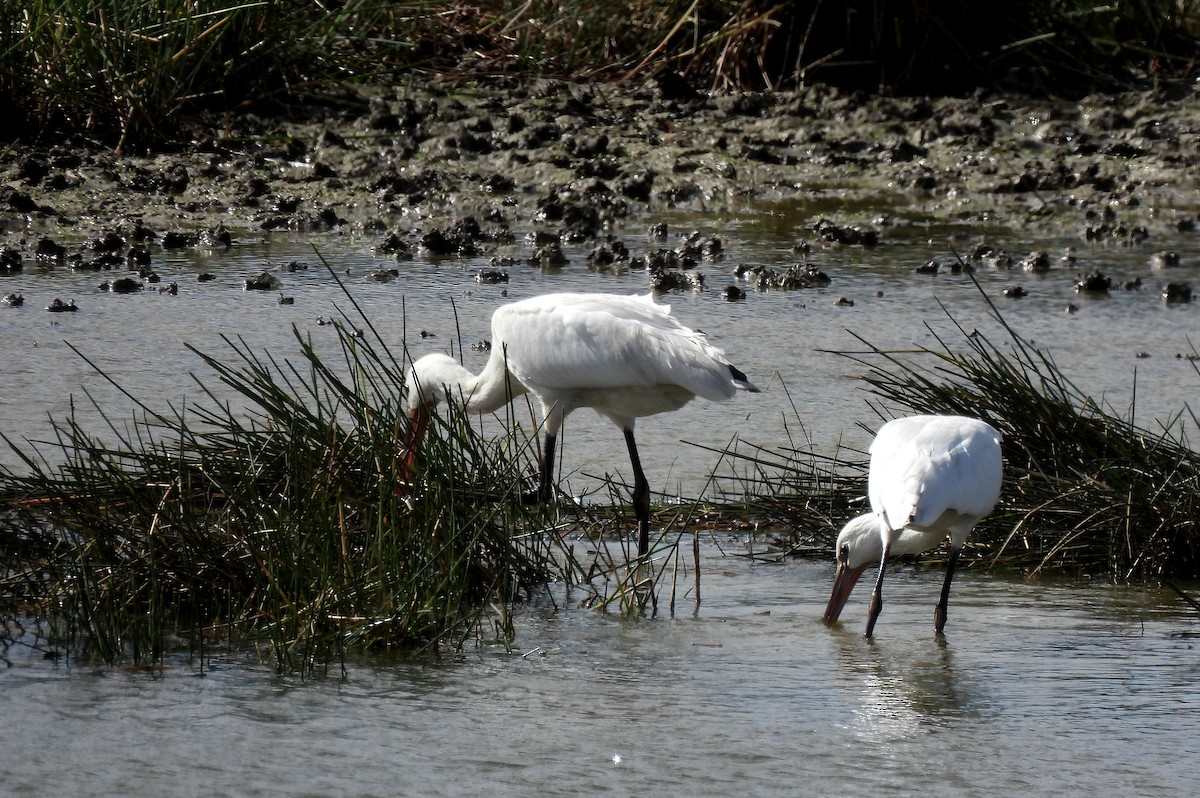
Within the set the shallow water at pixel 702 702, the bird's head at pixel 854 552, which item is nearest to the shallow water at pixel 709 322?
the shallow water at pixel 702 702

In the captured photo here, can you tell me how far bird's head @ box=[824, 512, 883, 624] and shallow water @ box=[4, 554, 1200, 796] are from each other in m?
0.13

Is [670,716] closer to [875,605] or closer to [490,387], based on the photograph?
[875,605]

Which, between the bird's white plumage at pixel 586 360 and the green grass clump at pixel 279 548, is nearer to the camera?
the green grass clump at pixel 279 548

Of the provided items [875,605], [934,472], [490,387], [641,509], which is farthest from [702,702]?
[490,387]

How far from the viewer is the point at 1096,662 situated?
397 cm

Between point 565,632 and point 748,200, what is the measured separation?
6548 mm

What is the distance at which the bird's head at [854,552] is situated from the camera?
453 centimetres

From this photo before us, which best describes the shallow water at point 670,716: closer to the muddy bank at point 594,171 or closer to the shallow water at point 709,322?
the shallow water at point 709,322

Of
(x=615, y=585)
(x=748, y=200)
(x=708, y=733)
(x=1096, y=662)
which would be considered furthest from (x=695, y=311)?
(x=708, y=733)

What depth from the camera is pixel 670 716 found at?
139 inches

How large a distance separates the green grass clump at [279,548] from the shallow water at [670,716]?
0.39 feet

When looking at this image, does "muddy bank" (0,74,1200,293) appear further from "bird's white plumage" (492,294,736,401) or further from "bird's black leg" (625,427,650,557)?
"bird's black leg" (625,427,650,557)

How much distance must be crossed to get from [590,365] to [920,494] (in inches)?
60.2

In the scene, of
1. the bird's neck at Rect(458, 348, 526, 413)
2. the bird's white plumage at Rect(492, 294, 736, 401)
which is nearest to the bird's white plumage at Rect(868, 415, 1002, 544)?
the bird's white plumage at Rect(492, 294, 736, 401)
